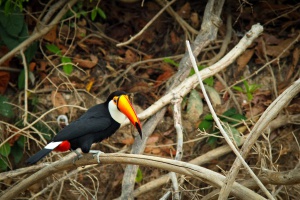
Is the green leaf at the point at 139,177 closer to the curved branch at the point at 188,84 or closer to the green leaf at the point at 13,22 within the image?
the curved branch at the point at 188,84

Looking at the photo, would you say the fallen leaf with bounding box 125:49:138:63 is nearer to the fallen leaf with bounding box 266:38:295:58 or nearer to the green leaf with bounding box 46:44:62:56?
the green leaf with bounding box 46:44:62:56

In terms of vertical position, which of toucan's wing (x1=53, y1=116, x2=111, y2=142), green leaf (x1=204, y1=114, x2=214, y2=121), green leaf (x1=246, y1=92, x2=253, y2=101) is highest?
toucan's wing (x1=53, y1=116, x2=111, y2=142)

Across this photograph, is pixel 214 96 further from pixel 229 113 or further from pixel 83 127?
pixel 83 127

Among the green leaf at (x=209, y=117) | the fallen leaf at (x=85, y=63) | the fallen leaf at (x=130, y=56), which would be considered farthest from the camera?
the fallen leaf at (x=130, y=56)

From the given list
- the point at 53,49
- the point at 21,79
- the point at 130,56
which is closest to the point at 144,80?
the point at 130,56

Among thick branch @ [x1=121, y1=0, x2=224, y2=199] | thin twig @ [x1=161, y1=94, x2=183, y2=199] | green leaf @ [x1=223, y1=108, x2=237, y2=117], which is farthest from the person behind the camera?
green leaf @ [x1=223, y1=108, x2=237, y2=117]

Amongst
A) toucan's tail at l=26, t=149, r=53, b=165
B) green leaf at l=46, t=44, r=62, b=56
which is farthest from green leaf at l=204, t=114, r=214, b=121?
toucan's tail at l=26, t=149, r=53, b=165

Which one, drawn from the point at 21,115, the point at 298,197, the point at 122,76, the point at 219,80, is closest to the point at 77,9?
the point at 122,76

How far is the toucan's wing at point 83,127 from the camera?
386 centimetres

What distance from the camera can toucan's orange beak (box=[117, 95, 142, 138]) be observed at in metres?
3.88

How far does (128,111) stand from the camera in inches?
156

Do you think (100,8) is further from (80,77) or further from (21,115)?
(21,115)

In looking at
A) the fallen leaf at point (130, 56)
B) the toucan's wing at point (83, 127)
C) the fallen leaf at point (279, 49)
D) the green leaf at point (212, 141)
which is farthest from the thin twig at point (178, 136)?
the fallen leaf at point (279, 49)

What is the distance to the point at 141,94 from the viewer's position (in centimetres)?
559
